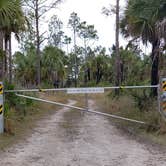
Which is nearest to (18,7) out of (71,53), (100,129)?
(100,129)

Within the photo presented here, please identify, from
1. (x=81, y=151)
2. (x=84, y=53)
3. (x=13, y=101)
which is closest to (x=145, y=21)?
(x=13, y=101)

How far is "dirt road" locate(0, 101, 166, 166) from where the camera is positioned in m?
6.54

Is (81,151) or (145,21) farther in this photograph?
(145,21)

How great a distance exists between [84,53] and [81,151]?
188 feet

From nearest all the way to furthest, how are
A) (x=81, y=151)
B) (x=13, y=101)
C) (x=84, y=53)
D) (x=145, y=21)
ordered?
1. (x=81, y=151)
2. (x=13, y=101)
3. (x=145, y=21)
4. (x=84, y=53)

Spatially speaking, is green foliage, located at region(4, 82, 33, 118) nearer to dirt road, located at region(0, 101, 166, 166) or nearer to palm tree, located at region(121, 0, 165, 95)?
dirt road, located at region(0, 101, 166, 166)

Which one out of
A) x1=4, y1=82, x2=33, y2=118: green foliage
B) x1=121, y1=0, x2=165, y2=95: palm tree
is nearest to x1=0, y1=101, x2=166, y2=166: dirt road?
x1=4, y1=82, x2=33, y2=118: green foliage

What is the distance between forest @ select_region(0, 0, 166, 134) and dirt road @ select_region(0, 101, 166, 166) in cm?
359

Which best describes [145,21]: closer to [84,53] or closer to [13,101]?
[13,101]

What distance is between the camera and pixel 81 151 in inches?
298

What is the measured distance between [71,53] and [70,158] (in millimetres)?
58389

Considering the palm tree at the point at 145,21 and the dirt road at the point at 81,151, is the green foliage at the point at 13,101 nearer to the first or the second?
the dirt road at the point at 81,151

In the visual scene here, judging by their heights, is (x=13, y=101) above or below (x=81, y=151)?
above

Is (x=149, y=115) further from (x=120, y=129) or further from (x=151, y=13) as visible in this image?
(x=151, y=13)
